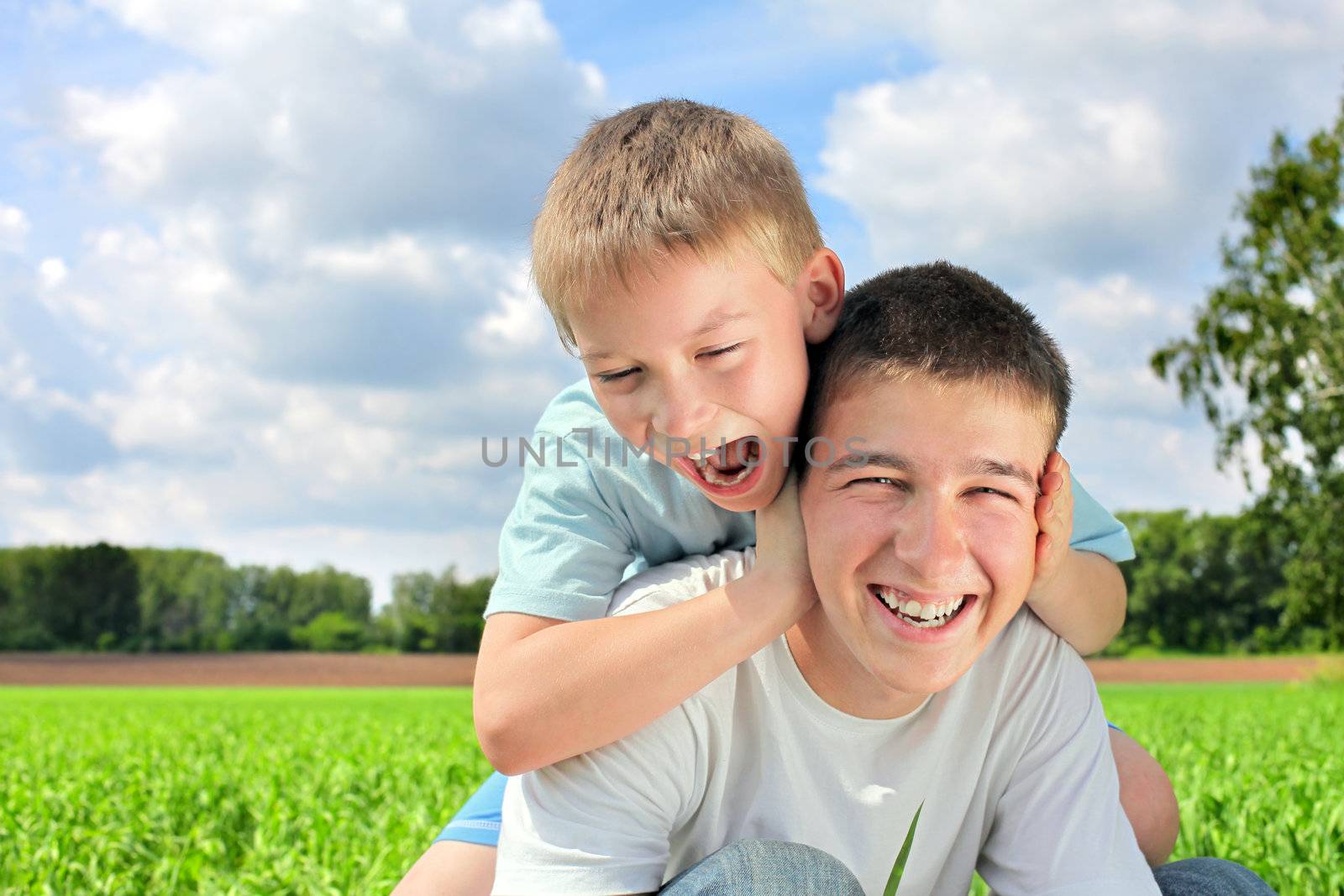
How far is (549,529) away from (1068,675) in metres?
1.07

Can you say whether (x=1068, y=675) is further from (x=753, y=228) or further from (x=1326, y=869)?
(x=1326, y=869)

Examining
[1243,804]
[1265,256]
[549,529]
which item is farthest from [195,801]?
[1265,256]

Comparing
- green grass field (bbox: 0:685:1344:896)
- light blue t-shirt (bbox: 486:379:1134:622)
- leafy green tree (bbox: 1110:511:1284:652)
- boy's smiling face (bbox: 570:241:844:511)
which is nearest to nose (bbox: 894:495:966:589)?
boy's smiling face (bbox: 570:241:844:511)

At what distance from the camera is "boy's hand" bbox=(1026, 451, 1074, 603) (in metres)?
1.92

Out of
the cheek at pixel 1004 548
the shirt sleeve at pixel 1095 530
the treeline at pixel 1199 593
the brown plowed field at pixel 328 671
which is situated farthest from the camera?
the treeline at pixel 1199 593

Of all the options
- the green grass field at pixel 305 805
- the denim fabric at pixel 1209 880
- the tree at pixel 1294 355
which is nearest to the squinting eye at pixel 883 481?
the denim fabric at pixel 1209 880

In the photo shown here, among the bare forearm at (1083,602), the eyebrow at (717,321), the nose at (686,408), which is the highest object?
the eyebrow at (717,321)

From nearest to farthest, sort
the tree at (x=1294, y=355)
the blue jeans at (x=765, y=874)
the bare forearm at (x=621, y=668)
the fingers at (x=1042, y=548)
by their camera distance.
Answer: the blue jeans at (x=765, y=874)
the bare forearm at (x=621, y=668)
the fingers at (x=1042, y=548)
the tree at (x=1294, y=355)

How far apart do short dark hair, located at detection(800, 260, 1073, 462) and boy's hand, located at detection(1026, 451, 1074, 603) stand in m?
0.08

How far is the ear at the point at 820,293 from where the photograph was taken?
6.99 ft

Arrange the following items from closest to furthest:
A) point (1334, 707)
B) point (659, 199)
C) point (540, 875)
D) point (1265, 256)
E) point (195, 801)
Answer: point (540, 875), point (659, 199), point (195, 801), point (1334, 707), point (1265, 256)

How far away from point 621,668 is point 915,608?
1.68ft

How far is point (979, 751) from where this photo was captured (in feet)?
6.51

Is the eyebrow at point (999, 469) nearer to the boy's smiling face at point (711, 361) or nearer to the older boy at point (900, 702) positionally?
the older boy at point (900, 702)
